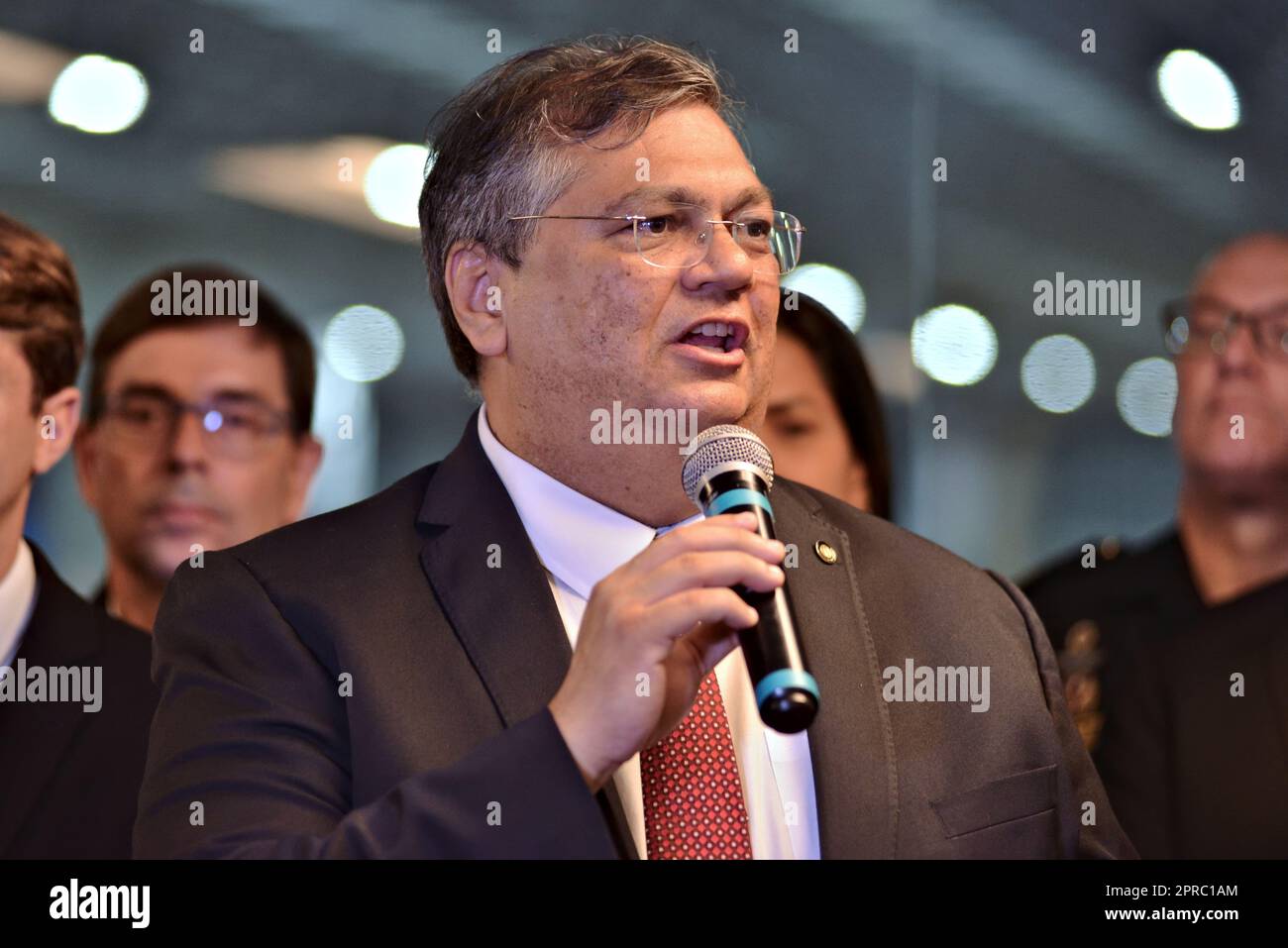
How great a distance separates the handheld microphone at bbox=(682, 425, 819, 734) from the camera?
4.93ft

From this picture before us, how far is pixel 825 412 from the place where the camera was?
11.4 ft

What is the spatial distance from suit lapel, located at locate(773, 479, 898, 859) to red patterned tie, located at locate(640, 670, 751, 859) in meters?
0.11

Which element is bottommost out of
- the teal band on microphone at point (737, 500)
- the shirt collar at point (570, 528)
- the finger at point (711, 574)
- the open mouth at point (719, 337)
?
the finger at point (711, 574)

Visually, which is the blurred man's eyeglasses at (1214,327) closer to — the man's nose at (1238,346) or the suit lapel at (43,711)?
the man's nose at (1238,346)

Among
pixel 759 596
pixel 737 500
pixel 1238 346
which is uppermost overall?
pixel 1238 346

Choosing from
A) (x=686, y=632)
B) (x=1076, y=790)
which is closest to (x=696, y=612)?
(x=686, y=632)

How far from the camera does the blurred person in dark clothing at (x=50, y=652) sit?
2781 millimetres

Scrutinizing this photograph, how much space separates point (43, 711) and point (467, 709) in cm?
121

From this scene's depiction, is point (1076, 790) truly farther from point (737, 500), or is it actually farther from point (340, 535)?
point (340, 535)

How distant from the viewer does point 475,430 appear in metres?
2.40

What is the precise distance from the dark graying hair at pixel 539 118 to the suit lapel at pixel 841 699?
61 centimetres
